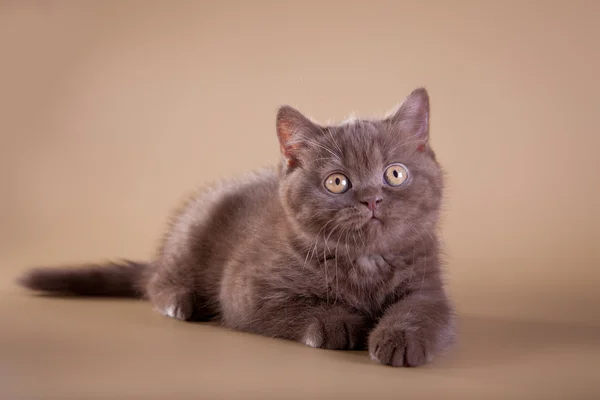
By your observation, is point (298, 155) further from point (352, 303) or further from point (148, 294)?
point (148, 294)

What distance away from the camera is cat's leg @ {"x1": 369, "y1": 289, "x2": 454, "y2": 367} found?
9.69 feet

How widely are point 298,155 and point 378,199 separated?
0.53 m

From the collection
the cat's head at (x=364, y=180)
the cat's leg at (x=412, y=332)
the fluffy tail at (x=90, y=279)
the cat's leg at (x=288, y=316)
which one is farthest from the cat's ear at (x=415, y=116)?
the fluffy tail at (x=90, y=279)

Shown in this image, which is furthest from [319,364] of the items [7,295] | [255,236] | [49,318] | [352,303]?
[7,295]

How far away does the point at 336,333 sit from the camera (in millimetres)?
3221

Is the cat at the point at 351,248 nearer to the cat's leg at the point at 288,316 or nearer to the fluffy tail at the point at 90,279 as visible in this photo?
the cat's leg at the point at 288,316

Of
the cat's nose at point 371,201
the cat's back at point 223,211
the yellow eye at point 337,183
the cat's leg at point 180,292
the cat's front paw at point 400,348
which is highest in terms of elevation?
the cat's back at point 223,211

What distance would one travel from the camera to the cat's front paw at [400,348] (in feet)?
9.66

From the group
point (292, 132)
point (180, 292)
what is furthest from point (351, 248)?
point (180, 292)

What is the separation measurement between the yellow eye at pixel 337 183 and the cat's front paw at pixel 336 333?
20.1 inches

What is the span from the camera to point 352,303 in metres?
3.39

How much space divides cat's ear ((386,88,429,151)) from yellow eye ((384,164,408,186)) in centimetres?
23

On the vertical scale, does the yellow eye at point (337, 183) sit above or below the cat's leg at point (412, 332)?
above

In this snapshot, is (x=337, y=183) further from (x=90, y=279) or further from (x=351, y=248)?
(x=90, y=279)
